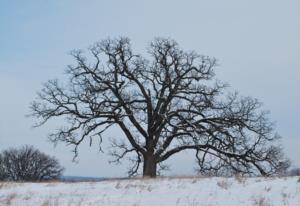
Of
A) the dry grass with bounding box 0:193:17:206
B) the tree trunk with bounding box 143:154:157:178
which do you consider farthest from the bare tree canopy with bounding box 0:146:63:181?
the dry grass with bounding box 0:193:17:206

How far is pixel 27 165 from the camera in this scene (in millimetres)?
77438

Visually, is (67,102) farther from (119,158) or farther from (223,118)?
(223,118)

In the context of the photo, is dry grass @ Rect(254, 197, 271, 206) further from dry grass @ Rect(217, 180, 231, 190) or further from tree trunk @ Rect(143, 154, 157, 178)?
tree trunk @ Rect(143, 154, 157, 178)

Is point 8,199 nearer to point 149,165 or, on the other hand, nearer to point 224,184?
point 224,184

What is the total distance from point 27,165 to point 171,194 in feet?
226

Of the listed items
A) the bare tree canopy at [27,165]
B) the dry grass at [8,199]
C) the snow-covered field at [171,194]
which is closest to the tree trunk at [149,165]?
the snow-covered field at [171,194]

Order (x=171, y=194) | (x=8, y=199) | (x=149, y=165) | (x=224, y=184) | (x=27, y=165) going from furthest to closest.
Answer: (x=27, y=165)
(x=149, y=165)
(x=224, y=184)
(x=8, y=199)
(x=171, y=194)

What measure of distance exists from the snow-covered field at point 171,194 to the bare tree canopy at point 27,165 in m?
63.9

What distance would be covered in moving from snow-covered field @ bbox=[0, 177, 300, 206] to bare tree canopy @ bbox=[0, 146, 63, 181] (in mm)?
63940

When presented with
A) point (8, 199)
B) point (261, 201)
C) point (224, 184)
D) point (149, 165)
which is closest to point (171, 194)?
point (224, 184)

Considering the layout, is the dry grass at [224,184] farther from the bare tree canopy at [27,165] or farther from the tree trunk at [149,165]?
the bare tree canopy at [27,165]

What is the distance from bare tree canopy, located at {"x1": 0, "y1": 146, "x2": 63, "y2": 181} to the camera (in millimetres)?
76238

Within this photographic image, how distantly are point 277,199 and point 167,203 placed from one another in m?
2.34

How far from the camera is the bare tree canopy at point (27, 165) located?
250 ft
